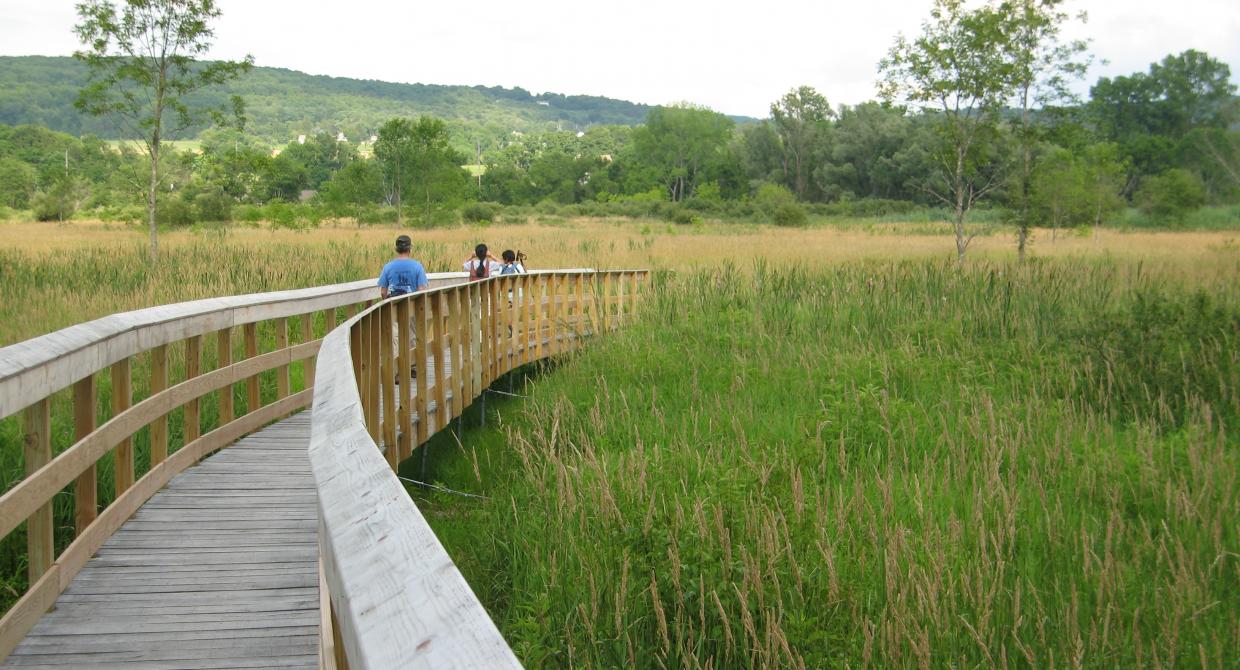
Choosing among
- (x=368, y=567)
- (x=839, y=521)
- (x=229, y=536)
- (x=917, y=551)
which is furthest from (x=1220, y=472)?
(x=368, y=567)

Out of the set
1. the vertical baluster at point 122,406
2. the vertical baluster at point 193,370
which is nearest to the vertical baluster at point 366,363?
the vertical baluster at point 193,370

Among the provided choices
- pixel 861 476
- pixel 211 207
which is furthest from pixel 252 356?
pixel 211 207

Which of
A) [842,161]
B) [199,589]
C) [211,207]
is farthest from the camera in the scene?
[842,161]

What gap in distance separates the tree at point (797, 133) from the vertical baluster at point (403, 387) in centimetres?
9831

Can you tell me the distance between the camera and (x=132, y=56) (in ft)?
67.7

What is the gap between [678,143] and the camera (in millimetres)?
124062

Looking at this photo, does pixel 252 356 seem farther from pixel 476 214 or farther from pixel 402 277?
pixel 476 214

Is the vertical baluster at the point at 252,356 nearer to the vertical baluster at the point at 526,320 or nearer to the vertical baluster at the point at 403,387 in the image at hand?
Result: the vertical baluster at the point at 403,387

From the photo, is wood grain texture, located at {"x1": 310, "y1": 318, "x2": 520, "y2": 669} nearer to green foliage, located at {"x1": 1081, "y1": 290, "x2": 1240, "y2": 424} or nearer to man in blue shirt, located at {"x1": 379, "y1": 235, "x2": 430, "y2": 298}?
green foliage, located at {"x1": 1081, "y1": 290, "x2": 1240, "y2": 424}

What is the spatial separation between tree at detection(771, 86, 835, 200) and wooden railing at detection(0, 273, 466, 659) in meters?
98.7

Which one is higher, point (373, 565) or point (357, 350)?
point (373, 565)

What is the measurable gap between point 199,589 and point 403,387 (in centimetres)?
321

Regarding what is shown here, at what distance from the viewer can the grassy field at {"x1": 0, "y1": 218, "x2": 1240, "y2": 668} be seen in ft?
12.7

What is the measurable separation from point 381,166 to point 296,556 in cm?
5390
